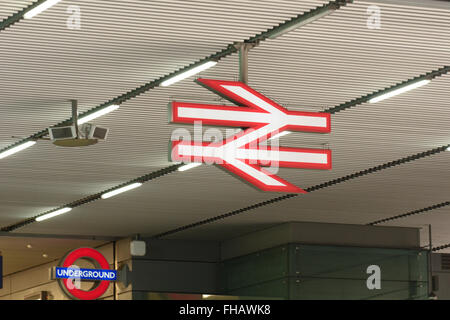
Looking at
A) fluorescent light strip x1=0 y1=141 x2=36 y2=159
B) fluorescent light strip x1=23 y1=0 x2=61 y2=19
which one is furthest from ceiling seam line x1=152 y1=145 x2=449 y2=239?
fluorescent light strip x1=23 y1=0 x2=61 y2=19

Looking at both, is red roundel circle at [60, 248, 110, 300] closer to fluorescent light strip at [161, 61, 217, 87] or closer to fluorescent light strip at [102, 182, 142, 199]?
fluorescent light strip at [102, 182, 142, 199]

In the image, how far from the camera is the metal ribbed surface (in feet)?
38.5

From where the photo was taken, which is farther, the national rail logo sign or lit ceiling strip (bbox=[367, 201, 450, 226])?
the national rail logo sign

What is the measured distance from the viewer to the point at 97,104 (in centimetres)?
1480

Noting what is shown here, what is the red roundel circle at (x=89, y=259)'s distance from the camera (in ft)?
82.4

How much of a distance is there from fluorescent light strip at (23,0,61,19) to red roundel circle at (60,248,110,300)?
14.0m

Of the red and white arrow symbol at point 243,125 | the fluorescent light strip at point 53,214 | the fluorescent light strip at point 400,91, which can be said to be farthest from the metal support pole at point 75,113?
the fluorescent light strip at point 53,214

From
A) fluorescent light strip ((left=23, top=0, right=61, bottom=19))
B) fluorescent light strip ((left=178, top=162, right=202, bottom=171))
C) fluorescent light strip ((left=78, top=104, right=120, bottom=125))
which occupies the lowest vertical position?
fluorescent light strip ((left=178, top=162, right=202, bottom=171))

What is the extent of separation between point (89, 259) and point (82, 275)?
2.74 ft

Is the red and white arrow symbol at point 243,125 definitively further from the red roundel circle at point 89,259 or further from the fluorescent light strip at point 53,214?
the red roundel circle at point 89,259
